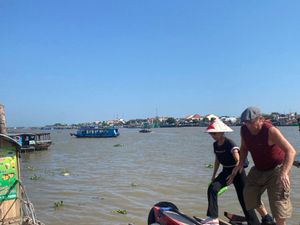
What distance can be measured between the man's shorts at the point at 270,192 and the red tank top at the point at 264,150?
10cm

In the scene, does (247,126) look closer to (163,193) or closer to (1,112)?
(1,112)

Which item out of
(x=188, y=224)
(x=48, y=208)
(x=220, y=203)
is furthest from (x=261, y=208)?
(x=48, y=208)

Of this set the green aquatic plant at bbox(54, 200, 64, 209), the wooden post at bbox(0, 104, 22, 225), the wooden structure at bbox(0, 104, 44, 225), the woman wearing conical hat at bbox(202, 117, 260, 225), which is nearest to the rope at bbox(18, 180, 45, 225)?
the wooden structure at bbox(0, 104, 44, 225)

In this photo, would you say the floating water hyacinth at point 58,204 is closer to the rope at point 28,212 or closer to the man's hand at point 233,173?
the rope at point 28,212

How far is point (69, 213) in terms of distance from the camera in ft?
36.8

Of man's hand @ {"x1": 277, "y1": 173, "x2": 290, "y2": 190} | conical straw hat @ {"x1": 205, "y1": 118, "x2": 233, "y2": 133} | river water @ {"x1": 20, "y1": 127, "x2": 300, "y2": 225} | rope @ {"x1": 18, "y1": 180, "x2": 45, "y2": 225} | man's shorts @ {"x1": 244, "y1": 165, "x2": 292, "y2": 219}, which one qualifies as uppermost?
conical straw hat @ {"x1": 205, "y1": 118, "x2": 233, "y2": 133}

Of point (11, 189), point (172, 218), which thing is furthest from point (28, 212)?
point (172, 218)

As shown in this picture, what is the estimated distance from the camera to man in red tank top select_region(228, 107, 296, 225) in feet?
15.9

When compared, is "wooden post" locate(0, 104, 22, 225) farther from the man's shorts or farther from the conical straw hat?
the man's shorts

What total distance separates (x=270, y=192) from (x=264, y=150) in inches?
22.3

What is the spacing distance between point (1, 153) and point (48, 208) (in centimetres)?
537

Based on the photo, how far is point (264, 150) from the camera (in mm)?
5160

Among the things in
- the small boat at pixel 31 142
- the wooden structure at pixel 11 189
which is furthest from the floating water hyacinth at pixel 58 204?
the small boat at pixel 31 142

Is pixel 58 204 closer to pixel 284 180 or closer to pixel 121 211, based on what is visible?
pixel 121 211
